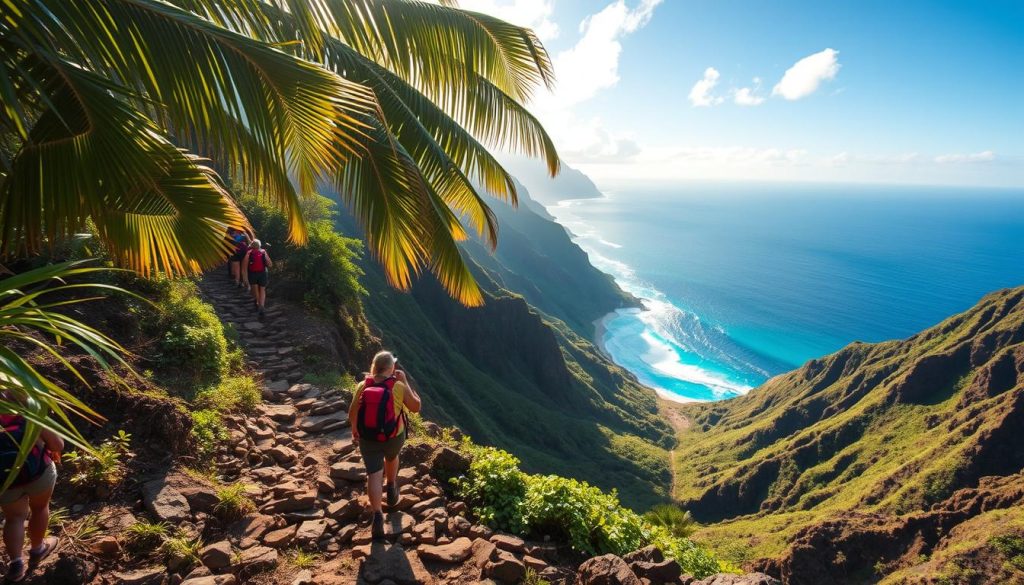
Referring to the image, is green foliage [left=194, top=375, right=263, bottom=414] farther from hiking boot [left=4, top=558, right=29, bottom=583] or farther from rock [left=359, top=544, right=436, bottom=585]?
rock [left=359, top=544, right=436, bottom=585]

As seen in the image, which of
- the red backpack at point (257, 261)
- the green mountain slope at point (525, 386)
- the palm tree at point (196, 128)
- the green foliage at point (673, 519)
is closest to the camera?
the palm tree at point (196, 128)

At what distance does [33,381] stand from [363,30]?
→ 3.25 m

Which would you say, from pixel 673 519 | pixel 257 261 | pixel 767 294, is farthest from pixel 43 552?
pixel 767 294

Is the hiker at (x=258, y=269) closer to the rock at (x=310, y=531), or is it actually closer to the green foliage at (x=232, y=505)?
the green foliage at (x=232, y=505)

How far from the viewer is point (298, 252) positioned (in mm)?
10914

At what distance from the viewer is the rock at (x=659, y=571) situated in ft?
12.4

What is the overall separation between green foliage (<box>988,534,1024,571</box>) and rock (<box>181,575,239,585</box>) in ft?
102

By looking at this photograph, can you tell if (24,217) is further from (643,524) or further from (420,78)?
(643,524)

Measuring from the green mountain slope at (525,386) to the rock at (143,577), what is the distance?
18267 mm

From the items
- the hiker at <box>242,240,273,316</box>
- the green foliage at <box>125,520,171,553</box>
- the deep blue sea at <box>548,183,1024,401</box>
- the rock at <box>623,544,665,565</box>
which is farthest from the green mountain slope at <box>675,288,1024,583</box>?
the green foliage at <box>125,520,171,553</box>

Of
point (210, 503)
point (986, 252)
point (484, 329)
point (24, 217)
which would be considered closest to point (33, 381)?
point (24, 217)

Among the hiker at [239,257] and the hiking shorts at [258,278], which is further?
the hiker at [239,257]

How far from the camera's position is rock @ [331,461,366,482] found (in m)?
4.79

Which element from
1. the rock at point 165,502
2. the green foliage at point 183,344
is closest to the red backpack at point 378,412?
the rock at point 165,502
